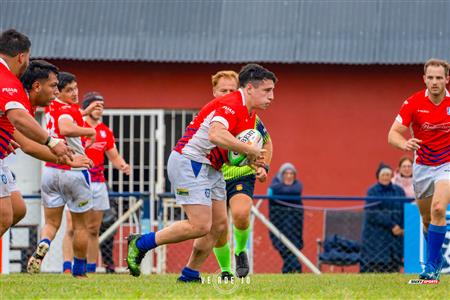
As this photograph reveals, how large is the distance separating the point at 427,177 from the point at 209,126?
2.63 metres

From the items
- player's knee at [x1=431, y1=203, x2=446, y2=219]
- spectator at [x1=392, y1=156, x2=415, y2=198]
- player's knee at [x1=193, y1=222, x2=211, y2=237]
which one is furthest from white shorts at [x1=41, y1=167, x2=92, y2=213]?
spectator at [x1=392, y1=156, x2=415, y2=198]

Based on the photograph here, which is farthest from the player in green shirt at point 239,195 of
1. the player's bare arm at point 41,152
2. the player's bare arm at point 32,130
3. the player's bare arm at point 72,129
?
the player's bare arm at point 32,130

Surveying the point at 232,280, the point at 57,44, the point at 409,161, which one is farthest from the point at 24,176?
the point at 232,280

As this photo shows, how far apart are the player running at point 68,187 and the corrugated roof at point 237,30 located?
6617mm

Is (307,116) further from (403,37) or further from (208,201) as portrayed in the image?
(208,201)

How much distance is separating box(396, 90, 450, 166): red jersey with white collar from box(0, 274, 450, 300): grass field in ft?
4.02

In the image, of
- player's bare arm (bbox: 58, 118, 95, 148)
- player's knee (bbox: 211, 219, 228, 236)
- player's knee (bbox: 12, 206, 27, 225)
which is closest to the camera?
player's knee (bbox: 12, 206, 27, 225)

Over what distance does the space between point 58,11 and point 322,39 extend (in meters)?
4.34

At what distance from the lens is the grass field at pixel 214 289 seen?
9773 mm

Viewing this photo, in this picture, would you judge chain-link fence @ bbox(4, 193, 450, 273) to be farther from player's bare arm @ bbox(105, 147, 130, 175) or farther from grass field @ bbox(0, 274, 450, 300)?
grass field @ bbox(0, 274, 450, 300)

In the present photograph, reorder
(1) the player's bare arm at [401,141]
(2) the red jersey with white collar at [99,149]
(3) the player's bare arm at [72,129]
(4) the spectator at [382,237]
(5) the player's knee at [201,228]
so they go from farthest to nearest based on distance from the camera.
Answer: (4) the spectator at [382,237] → (2) the red jersey with white collar at [99,149] → (3) the player's bare arm at [72,129] → (1) the player's bare arm at [401,141] → (5) the player's knee at [201,228]

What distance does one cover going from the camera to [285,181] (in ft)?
59.6

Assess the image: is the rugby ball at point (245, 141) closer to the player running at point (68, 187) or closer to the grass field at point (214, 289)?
the grass field at point (214, 289)

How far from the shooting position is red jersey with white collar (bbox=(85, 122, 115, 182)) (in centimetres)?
1491
